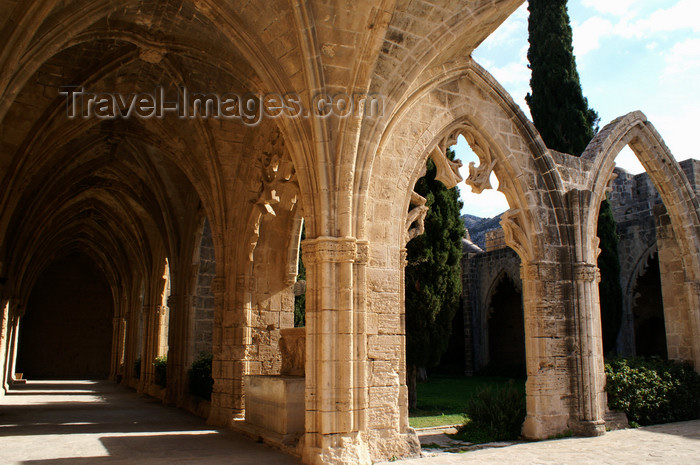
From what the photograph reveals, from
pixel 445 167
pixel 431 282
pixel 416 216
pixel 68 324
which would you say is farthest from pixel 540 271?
pixel 68 324

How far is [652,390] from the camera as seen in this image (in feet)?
27.1

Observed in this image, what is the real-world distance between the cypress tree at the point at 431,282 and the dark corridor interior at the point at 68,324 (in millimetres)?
17356

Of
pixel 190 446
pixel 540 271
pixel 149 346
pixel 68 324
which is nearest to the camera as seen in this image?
pixel 190 446

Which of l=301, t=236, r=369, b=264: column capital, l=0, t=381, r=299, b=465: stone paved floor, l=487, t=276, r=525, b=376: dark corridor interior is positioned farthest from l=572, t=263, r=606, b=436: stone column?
l=487, t=276, r=525, b=376: dark corridor interior

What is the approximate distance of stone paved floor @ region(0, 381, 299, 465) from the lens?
19.5 feet

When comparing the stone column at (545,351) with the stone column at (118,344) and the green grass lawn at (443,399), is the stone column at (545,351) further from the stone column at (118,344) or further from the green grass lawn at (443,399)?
the stone column at (118,344)

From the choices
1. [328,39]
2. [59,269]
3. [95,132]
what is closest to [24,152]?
[95,132]

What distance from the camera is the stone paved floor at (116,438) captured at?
5.95 m

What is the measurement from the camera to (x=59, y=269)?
23359 mm

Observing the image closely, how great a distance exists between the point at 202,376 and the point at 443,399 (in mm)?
5145

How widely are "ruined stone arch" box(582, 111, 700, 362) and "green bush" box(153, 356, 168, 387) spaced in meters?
9.53

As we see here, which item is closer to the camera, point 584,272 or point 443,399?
point 584,272

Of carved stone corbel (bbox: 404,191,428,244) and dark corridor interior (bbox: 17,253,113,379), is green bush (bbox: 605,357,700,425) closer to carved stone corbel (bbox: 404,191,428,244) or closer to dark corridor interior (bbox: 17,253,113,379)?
carved stone corbel (bbox: 404,191,428,244)

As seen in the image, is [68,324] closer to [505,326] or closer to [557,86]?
[505,326]
